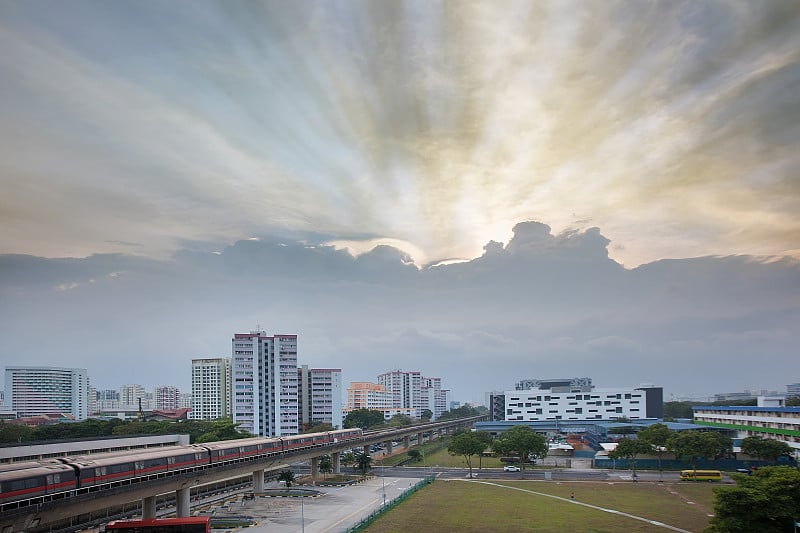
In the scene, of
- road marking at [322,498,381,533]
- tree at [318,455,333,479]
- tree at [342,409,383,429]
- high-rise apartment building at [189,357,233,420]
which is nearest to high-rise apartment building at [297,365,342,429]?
tree at [342,409,383,429]

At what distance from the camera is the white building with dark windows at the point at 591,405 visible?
13550cm

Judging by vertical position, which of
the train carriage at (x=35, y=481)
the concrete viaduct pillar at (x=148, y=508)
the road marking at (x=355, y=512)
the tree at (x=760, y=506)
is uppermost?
the train carriage at (x=35, y=481)

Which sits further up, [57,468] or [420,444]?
[57,468]

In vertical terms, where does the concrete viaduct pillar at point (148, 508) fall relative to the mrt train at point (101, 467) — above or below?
below

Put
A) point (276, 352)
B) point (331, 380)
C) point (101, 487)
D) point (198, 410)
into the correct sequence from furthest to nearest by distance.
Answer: point (198, 410), point (331, 380), point (276, 352), point (101, 487)

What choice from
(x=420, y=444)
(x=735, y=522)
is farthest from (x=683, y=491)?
(x=420, y=444)

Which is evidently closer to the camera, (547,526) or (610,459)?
(547,526)

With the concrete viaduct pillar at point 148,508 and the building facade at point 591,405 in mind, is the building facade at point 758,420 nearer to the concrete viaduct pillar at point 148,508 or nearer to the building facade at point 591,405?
the building facade at point 591,405

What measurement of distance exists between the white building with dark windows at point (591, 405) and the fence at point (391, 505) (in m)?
70.9

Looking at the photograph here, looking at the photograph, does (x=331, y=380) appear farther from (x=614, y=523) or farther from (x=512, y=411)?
(x=614, y=523)

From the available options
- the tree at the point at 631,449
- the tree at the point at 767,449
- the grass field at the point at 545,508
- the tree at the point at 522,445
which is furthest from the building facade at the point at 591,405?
the grass field at the point at 545,508

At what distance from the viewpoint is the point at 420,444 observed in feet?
401

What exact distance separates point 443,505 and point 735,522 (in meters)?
25.4

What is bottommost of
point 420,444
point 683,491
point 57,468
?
point 420,444
